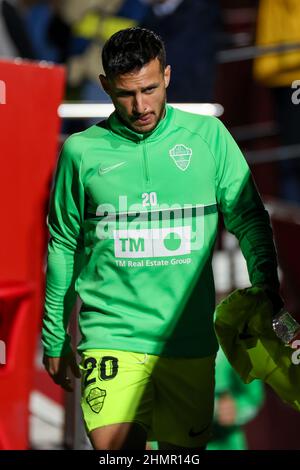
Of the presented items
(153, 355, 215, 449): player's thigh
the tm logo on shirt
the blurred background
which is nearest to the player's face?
the tm logo on shirt

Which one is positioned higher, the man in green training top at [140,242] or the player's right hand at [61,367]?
the man in green training top at [140,242]

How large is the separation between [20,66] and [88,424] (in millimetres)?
1451

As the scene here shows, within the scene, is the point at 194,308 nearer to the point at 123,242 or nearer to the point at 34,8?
the point at 123,242

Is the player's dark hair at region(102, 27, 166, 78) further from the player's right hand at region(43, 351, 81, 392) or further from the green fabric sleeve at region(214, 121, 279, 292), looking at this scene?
the player's right hand at region(43, 351, 81, 392)

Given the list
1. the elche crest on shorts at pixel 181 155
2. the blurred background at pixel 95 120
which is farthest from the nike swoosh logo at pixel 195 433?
the elche crest on shorts at pixel 181 155

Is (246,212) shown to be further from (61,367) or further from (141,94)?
(61,367)

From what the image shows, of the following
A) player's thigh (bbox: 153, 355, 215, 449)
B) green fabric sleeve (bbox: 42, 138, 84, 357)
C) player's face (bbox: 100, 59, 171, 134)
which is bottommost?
player's thigh (bbox: 153, 355, 215, 449)

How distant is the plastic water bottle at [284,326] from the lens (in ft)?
14.5

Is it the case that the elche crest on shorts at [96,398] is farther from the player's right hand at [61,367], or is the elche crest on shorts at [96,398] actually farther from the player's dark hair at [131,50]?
the player's dark hair at [131,50]

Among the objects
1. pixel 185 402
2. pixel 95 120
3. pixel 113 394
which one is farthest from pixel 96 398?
pixel 95 120

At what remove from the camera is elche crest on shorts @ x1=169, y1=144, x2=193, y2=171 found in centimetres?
446

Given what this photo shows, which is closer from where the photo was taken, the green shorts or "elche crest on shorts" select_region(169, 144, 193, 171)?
"elche crest on shorts" select_region(169, 144, 193, 171)

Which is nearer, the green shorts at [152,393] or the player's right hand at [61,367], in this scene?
the green shorts at [152,393]

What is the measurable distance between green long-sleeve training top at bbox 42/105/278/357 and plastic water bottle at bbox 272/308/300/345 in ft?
0.38
